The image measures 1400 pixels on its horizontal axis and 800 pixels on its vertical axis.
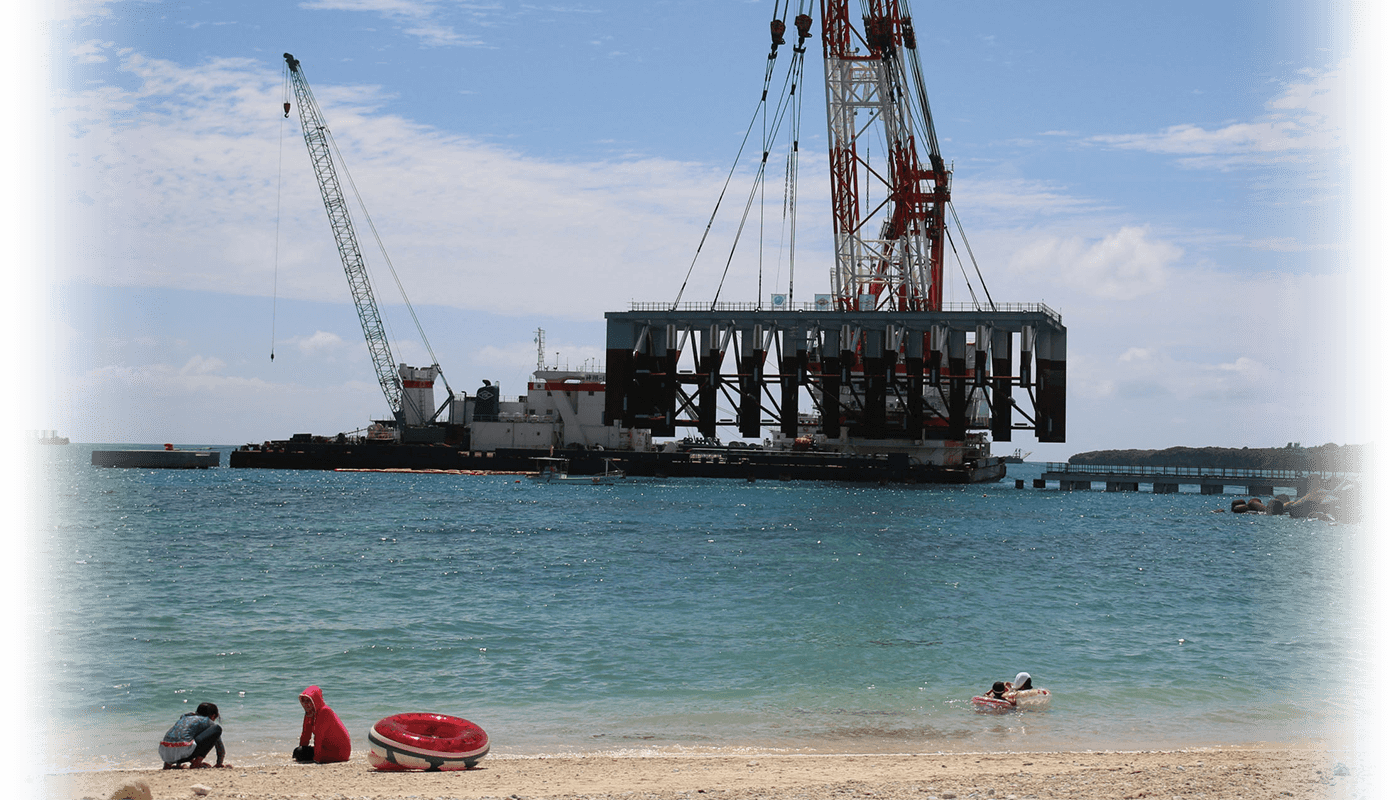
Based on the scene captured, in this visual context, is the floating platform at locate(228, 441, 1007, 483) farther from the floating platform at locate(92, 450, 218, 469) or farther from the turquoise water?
the turquoise water

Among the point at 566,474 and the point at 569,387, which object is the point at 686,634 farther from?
→ the point at 569,387

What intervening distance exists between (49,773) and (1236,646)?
24.2 metres

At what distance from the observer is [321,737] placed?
49.4 feet

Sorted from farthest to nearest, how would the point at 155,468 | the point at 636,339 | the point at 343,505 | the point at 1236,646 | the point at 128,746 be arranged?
the point at 155,468 < the point at 636,339 < the point at 343,505 < the point at 1236,646 < the point at 128,746

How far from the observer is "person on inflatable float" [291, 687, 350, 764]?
1505 cm

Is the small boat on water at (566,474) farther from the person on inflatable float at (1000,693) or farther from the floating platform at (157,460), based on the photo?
the person on inflatable float at (1000,693)

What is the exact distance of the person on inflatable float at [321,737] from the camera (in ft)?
49.4

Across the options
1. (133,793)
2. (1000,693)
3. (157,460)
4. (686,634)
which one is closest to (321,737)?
(133,793)

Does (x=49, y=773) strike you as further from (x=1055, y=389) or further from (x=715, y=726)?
(x=1055, y=389)

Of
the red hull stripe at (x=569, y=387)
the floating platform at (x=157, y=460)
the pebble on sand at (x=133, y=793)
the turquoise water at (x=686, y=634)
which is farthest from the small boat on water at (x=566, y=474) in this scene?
the pebble on sand at (x=133, y=793)

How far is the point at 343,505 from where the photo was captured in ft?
227

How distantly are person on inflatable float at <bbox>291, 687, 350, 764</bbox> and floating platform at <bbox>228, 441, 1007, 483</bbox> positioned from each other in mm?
87094

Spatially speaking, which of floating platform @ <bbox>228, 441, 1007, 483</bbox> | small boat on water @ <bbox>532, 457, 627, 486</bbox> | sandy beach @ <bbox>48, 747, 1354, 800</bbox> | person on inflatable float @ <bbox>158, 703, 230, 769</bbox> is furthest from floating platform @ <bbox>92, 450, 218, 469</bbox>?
sandy beach @ <bbox>48, 747, 1354, 800</bbox>

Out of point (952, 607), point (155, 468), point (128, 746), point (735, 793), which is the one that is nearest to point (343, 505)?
point (952, 607)
